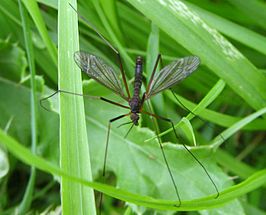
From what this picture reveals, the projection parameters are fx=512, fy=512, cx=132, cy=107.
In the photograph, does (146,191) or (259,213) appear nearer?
(146,191)

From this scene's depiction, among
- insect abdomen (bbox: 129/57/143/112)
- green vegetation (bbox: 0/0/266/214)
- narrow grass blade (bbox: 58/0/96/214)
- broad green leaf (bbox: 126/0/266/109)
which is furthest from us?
insect abdomen (bbox: 129/57/143/112)

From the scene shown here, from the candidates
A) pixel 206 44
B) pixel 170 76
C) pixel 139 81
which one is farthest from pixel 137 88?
pixel 206 44

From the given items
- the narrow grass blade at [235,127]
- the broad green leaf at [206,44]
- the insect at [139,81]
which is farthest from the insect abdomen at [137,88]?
the narrow grass blade at [235,127]

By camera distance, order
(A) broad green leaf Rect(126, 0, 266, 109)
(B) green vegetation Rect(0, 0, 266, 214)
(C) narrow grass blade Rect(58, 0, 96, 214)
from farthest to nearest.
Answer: (A) broad green leaf Rect(126, 0, 266, 109)
(B) green vegetation Rect(0, 0, 266, 214)
(C) narrow grass blade Rect(58, 0, 96, 214)

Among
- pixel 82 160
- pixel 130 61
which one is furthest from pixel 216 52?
pixel 82 160

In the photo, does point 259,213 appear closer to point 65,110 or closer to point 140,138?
point 140,138

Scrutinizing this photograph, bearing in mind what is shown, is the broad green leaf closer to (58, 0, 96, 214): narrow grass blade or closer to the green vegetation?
the green vegetation

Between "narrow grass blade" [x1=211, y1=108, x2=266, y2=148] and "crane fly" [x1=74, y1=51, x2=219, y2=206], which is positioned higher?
"crane fly" [x1=74, y1=51, x2=219, y2=206]

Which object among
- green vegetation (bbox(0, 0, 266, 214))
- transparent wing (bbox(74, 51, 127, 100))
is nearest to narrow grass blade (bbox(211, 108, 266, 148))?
green vegetation (bbox(0, 0, 266, 214))
